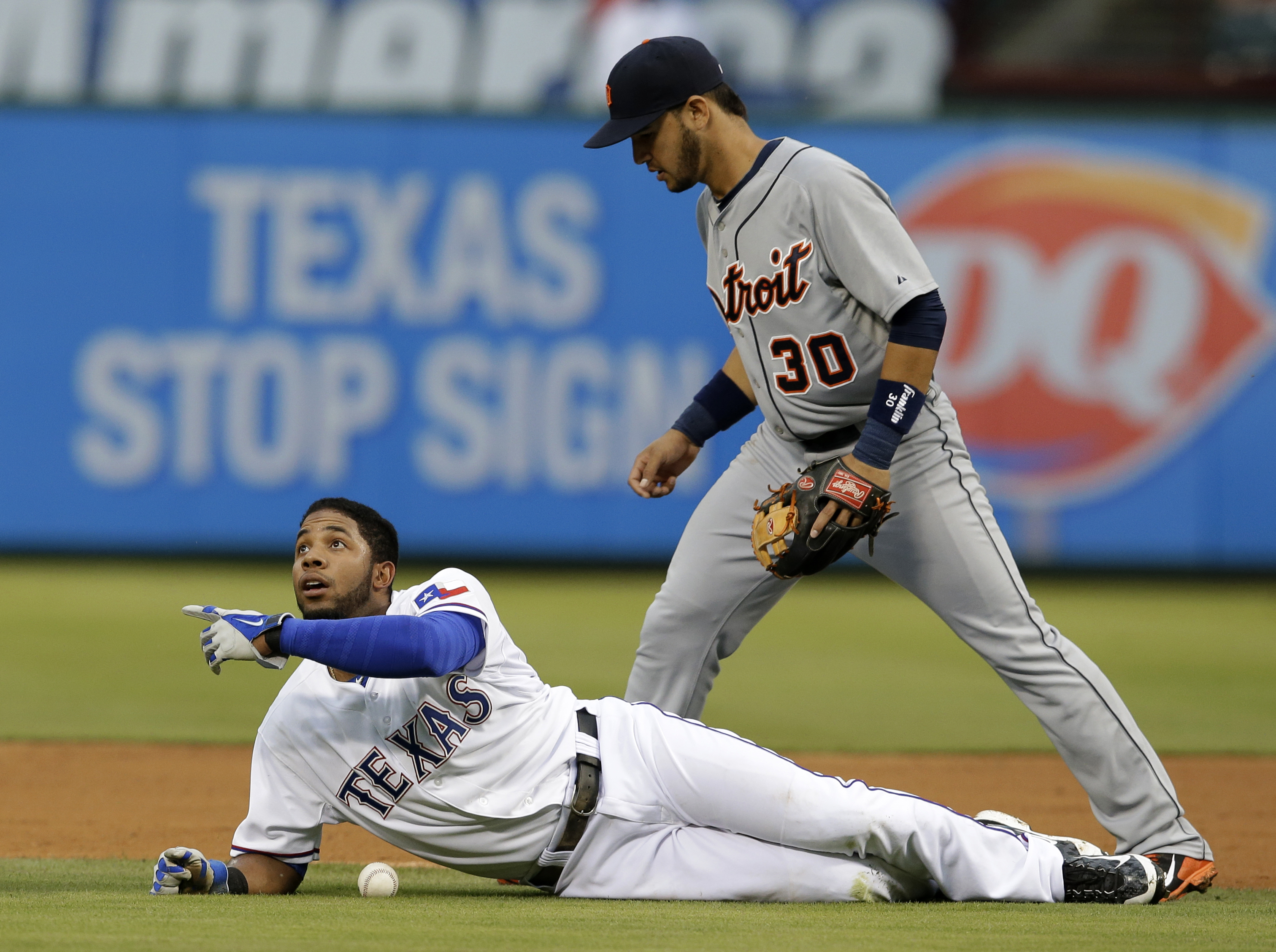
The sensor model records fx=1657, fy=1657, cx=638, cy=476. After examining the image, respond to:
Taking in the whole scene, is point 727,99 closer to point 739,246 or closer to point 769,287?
point 739,246

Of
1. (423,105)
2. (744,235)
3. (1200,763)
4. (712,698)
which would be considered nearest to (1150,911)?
(744,235)

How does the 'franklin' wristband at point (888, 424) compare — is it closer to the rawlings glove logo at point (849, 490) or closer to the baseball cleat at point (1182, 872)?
the rawlings glove logo at point (849, 490)

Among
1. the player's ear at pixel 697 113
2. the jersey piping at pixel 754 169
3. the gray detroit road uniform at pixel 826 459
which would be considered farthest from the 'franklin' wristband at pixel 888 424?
the player's ear at pixel 697 113

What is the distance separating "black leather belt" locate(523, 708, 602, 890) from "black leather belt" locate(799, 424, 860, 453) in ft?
3.17

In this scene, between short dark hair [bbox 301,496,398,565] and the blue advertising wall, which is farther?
the blue advertising wall

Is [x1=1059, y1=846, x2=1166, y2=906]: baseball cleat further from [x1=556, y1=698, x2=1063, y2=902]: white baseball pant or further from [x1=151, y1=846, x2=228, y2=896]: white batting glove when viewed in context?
[x1=151, y1=846, x2=228, y2=896]: white batting glove

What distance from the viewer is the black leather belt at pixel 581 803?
136 inches

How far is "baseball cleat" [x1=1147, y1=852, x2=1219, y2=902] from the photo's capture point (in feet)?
12.1

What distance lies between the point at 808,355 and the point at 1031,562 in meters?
9.08

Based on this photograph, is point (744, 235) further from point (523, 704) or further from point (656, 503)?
point (656, 503)

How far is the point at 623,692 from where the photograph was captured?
23.4 feet

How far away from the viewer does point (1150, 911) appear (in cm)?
344

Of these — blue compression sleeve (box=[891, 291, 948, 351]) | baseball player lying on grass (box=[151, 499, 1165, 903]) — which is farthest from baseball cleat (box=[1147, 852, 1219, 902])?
blue compression sleeve (box=[891, 291, 948, 351])

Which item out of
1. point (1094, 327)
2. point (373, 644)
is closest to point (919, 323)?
point (373, 644)
